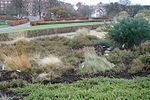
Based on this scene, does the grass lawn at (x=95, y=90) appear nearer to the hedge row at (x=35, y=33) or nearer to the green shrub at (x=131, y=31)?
the green shrub at (x=131, y=31)

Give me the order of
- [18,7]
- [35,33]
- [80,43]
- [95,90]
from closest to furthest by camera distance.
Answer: [95,90], [80,43], [35,33], [18,7]

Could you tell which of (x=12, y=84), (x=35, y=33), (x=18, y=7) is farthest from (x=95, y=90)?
(x=18, y=7)

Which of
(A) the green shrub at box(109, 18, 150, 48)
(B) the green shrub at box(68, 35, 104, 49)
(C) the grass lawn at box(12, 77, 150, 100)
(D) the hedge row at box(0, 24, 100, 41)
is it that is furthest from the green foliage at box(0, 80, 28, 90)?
(D) the hedge row at box(0, 24, 100, 41)

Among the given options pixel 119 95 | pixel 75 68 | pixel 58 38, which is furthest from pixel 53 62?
pixel 58 38

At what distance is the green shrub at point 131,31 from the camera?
1628cm

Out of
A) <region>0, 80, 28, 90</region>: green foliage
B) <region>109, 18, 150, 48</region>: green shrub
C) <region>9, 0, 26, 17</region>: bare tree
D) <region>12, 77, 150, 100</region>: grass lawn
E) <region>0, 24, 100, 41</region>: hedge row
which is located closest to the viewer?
<region>12, 77, 150, 100</region>: grass lawn

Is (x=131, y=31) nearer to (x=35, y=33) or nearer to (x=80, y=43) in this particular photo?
(x=80, y=43)

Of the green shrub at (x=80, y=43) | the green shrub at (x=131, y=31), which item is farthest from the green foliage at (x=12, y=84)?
the green shrub at (x=80, y=43)

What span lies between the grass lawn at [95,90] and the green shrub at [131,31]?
7.65 m

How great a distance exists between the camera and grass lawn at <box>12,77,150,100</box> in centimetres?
722

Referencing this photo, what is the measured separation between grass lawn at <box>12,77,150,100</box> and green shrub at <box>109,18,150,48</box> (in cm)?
765

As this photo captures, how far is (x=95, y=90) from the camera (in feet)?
25.5

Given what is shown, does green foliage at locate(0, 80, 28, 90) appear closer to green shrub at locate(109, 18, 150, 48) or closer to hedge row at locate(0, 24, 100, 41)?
green shrub at locate(109, 18, 150, 48)

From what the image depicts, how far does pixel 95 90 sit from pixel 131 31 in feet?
29.6
